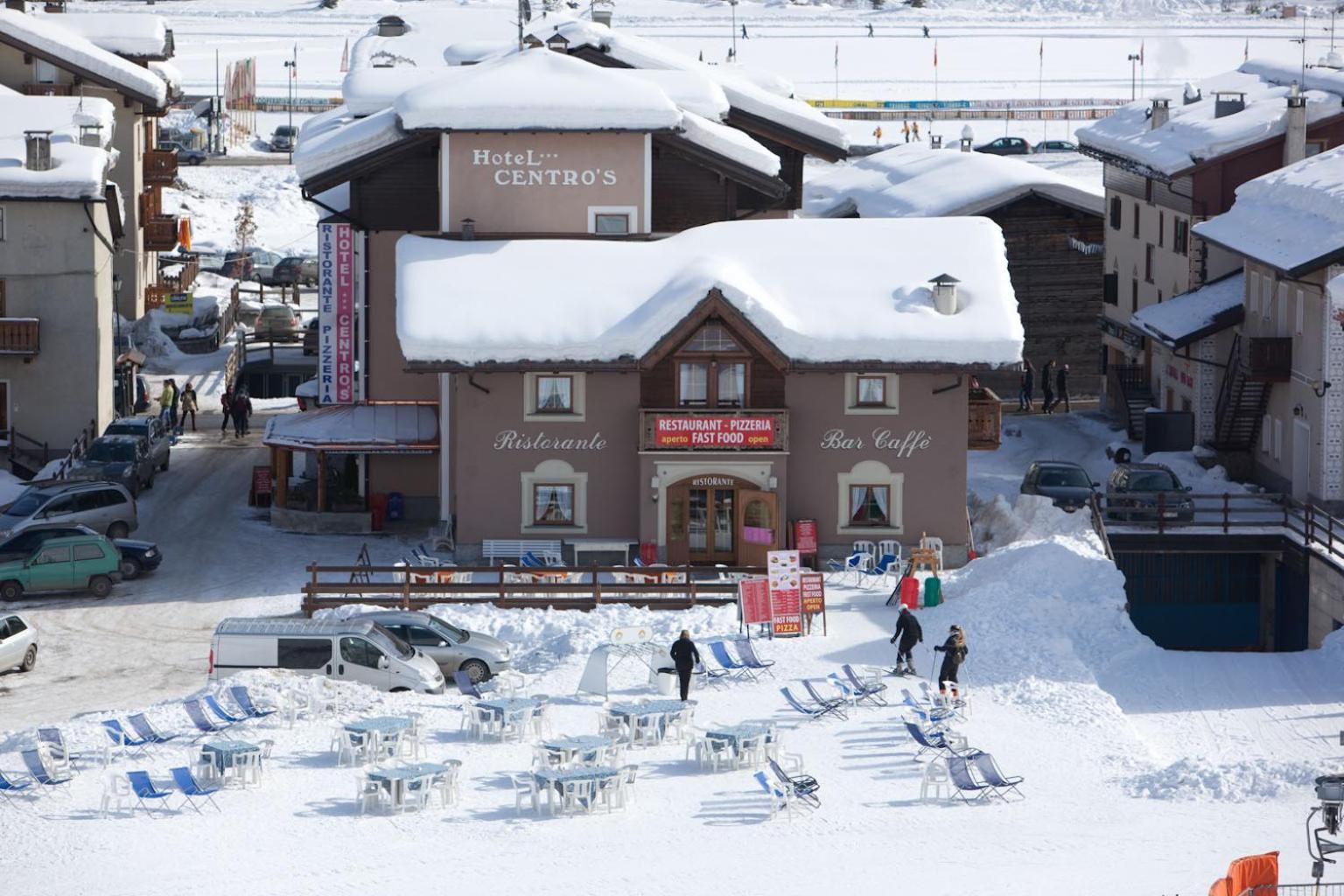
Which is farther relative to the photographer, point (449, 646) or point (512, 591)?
point (512, 591)

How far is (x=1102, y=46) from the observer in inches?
7195

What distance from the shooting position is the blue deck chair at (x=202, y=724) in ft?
133

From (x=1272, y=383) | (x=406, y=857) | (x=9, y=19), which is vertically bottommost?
(x=406, y=857)


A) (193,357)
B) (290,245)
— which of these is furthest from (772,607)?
(290,245)

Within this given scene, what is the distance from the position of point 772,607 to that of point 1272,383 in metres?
21.6

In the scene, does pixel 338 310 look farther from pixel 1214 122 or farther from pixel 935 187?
pixel 935 187

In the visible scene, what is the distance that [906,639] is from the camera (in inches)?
1767

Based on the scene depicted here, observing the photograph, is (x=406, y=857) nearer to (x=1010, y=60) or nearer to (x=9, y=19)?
(x=9, y=19)

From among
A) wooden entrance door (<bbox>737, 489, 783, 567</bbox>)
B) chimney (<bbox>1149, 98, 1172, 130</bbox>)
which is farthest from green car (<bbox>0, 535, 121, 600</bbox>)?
chimney (<bbox>1149, 98, 1172, 130</bbox>)

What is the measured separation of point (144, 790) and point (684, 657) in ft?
35.0

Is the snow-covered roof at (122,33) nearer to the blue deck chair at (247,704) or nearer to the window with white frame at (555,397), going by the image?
the window with white frame at (555,397)

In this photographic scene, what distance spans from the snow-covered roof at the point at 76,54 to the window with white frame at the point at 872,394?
38430 millimetres

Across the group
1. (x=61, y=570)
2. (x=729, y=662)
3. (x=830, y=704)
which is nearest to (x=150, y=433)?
(x=61, y=570)

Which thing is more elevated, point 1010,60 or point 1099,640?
point 1010,60
